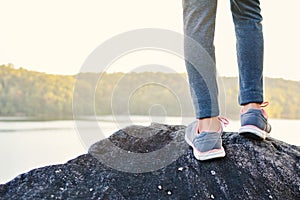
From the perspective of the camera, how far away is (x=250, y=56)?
46.3 inches

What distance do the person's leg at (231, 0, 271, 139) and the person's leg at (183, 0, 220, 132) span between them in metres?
0.11

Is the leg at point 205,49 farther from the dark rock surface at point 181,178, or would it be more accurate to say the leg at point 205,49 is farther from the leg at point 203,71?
the dark rock surface at point 181,178

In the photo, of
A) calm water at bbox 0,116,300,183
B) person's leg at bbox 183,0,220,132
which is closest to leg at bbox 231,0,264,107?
person's leg at bbox 183,0,220,132

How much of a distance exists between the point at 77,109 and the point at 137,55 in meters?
0.26

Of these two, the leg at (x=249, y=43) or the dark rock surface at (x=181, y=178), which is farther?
the leg at (x=249, y=43)

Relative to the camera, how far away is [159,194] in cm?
105

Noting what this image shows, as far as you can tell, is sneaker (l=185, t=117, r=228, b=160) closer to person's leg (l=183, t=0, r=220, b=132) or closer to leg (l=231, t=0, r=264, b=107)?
person's leg (l=183, t=0, r=220, b=132)

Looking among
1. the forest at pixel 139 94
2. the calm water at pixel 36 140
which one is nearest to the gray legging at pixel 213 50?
the forest at pixel 139 94

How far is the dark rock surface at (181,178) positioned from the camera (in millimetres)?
1047

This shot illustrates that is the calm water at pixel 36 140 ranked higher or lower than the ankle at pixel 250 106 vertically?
lower

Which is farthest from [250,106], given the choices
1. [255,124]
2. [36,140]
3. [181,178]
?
[36,140]

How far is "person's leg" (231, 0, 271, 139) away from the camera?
1175 mm

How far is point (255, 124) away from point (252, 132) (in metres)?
0.03

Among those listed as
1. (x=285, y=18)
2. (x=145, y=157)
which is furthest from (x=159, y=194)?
(x=285, y=18)
